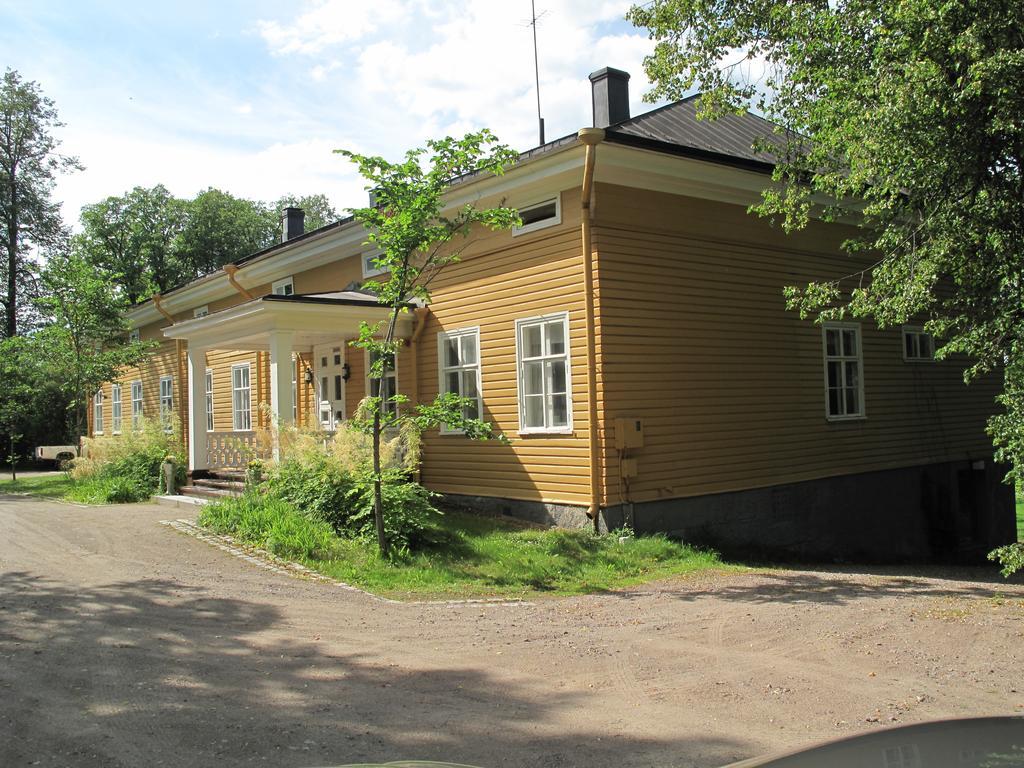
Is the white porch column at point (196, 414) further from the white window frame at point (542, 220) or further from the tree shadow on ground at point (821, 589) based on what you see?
the tree shadow on ground at point (821, 589)

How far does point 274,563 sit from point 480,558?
7.82 ft

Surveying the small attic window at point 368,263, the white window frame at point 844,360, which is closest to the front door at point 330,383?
the small attic window at point 368,263

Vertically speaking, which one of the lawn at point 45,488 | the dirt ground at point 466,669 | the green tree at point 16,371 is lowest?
the dirt ground at point 466,669

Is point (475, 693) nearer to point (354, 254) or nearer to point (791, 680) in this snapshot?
point (791, 680)

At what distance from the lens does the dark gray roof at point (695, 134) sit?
1173cm

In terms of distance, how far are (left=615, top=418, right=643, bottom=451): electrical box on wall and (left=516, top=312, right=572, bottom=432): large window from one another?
29.6 inches

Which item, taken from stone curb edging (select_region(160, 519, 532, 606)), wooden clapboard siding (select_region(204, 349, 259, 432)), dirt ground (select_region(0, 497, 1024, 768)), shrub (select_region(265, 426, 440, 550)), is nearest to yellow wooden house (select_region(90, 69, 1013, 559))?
shrub (select_region(265, 426, 440, 550))

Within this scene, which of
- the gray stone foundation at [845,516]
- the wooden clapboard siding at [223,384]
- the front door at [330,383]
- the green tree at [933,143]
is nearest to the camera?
the green tree at [933,143]

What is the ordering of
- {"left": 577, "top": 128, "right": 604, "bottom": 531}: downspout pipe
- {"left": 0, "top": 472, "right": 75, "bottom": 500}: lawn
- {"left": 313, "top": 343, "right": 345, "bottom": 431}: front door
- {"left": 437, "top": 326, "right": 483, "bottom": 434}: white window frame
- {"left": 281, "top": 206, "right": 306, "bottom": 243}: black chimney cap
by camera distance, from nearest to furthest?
{"left": 577, "top": 128, "right": 604, "bottom": 531}: downspout pipe → {"left": 437, "top": 326, "right": 483, "bottom": 434}: white window frame → {"left": 313, "top": 343, "right": 345, "bottom": 431}: front door → {"left": 0, "top": 472, "right": 75, "bottom": 500}: lawn → {"left": 281, "top": 206, "right": 306, "bottom": 243}: black chimney cap

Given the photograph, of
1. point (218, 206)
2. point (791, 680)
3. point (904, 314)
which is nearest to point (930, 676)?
point (791, 680)

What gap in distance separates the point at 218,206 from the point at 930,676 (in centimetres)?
4827

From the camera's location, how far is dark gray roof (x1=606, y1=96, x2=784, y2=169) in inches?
462

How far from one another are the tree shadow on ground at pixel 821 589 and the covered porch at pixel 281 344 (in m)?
6.08

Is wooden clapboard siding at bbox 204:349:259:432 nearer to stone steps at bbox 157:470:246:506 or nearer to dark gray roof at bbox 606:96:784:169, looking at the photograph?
stone steps at bbox 157:470:246:506
